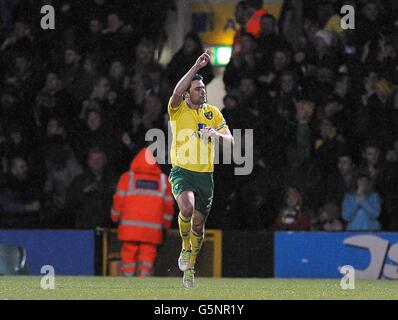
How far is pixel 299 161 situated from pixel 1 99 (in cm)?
480

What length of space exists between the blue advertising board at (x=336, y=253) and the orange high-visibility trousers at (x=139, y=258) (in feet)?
5.56

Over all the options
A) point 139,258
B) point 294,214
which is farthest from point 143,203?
point 294,214

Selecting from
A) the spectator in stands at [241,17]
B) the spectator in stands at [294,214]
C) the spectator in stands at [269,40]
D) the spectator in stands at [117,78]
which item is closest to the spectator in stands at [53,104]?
the spectator in stands at [117,78]

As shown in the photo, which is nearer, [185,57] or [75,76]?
[185,57]

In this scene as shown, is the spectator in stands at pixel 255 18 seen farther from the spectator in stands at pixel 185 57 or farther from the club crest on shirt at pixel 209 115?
the club crest on shirt at pixel 209 115

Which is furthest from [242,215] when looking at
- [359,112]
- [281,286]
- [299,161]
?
[281,286]

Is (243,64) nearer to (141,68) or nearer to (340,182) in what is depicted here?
(141,68)

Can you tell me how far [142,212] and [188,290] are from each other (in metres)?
4.15

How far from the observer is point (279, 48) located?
19953mm

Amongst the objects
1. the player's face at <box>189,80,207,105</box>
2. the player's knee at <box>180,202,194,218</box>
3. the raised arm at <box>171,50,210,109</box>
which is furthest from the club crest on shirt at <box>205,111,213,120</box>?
the player's knee at <box>180,202,194,218</box>

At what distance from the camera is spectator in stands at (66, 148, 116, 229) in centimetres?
1903

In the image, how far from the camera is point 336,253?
1823cm

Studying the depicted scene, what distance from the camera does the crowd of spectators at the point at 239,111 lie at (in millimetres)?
18938

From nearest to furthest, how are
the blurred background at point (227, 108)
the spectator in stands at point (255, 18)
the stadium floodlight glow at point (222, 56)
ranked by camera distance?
the blurred background at point (227, 108)
the spectator in stands at point (255, 18)
the stadium floodlight glow at point (222, 56)
